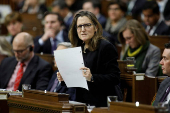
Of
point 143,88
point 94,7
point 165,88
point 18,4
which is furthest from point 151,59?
point 18,4

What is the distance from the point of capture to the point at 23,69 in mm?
4242

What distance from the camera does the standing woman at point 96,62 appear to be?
2791mm

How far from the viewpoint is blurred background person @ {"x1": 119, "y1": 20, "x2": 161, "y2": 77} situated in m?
4.16

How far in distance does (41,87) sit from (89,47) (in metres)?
1.27

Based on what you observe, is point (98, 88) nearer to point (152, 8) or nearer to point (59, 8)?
point (152, 8)

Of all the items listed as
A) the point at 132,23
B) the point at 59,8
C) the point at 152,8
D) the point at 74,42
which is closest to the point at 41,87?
A: the point at 74,42

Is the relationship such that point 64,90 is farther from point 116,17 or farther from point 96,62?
point 116,17

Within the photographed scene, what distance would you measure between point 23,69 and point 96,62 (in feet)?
5.38

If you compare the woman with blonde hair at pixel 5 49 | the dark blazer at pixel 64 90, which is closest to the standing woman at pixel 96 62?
the dark blazer at pixel 64 90

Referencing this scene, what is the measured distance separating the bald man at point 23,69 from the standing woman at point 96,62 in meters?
1.25

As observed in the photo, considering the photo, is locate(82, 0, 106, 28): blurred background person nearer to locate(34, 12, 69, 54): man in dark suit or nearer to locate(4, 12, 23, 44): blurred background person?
locate(34, 12, 69, 54): man in dark suit

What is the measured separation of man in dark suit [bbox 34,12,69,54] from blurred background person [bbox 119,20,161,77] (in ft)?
4.83

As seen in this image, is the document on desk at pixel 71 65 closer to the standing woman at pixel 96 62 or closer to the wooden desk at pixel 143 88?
the standing woman at pixel 96 62

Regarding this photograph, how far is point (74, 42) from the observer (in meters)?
3.05
